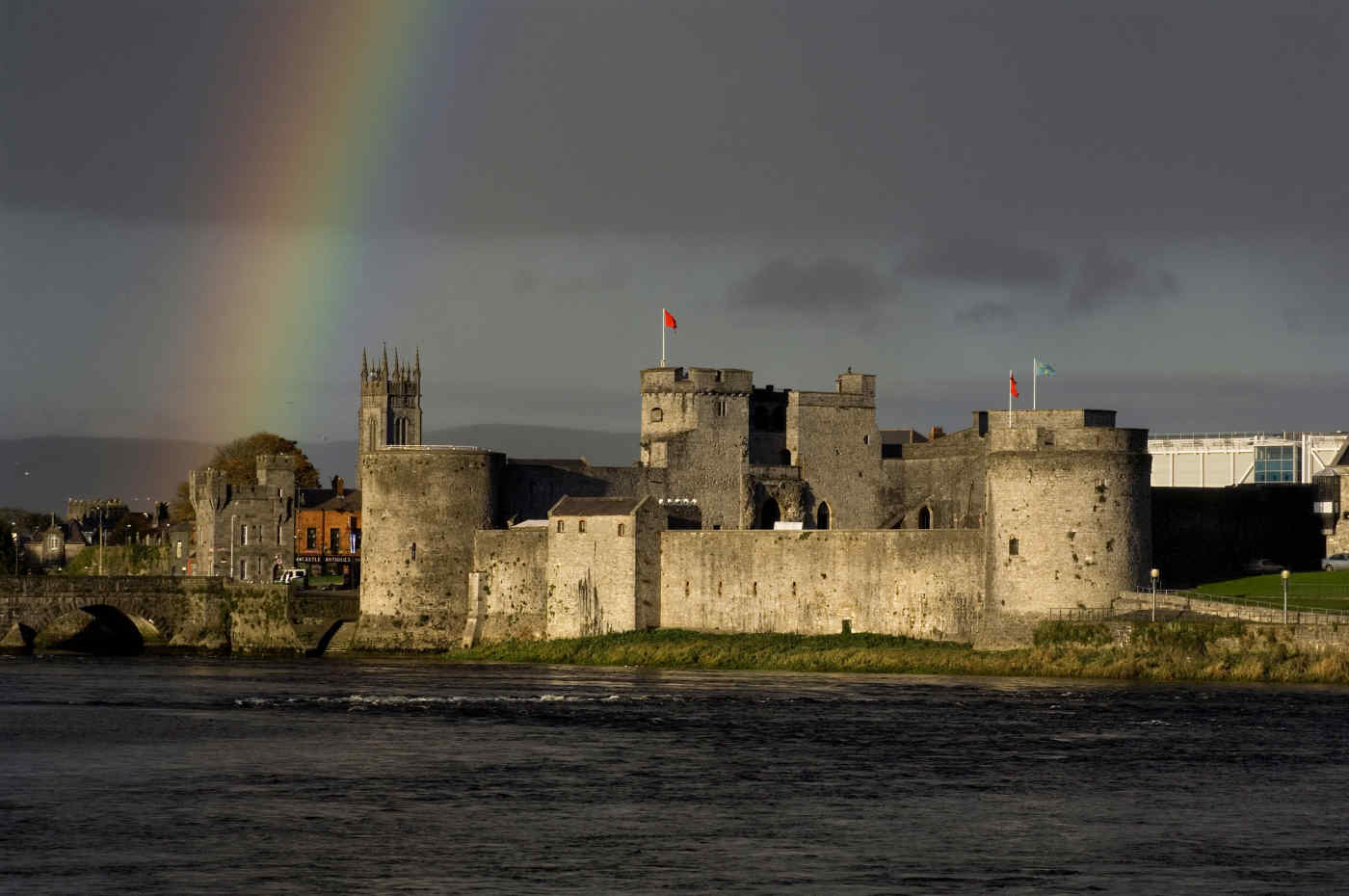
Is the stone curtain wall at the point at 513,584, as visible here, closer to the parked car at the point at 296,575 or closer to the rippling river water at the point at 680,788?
the rippling river water at the point at 680,788

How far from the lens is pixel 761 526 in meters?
94.1

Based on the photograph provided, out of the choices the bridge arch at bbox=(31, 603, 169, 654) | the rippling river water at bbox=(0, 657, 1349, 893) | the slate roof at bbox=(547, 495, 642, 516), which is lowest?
the rippling river water at bbox=(0, 657, 1349, 893)

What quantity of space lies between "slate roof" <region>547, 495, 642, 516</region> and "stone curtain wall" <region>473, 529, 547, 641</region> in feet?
4.53

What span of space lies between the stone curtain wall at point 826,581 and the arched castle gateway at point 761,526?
63 mm

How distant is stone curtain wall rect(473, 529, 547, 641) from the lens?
76.8 metres

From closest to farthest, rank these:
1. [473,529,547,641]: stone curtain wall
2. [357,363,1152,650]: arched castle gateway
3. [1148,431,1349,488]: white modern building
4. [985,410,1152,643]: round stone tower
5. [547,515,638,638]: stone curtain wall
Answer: [985,410,1152,643]: round stone tower
[357,363,1152,650]: arched castle gateway
[547,515,638,638]: stone curtain wall
[473,529,547,641]: stone curtain wall
[1148,431,1349,488]: white modern building

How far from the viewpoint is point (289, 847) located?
34.7 metres

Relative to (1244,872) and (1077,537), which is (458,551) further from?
(1244,872)

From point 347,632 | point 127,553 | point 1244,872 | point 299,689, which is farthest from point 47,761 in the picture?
point 127,553

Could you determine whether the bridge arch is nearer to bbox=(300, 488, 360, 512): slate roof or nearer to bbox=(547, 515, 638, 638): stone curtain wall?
bbox=(547, 515, 638, 638): stone curtain wall

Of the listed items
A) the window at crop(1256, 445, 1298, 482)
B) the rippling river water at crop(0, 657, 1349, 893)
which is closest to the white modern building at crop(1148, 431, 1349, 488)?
the window at crop(1256, 445, 1298, 482)

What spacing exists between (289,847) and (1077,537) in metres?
33.7

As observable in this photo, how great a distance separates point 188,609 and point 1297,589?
3926 centimetres

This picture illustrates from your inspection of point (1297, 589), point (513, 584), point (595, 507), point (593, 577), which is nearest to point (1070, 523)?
point (1297, 589)
